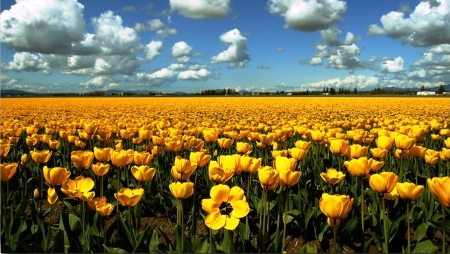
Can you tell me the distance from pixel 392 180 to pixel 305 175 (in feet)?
7.93

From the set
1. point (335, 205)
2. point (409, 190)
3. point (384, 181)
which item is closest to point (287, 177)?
point (335, 205)

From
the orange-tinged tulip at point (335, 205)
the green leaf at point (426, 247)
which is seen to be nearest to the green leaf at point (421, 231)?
the green leaf at point (426, 247)

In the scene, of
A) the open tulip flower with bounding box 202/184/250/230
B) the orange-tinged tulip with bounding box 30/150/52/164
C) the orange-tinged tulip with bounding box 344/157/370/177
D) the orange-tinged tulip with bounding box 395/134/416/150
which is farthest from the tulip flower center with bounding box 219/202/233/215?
Result: the orange-tinged tulip with bounding box 395/134/416/150

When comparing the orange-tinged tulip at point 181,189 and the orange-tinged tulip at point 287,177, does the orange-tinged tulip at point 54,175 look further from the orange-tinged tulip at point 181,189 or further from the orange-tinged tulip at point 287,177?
the orange-tinged tulip at point 287,177

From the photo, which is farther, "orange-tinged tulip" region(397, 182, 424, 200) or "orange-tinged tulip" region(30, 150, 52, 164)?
"orange-tinged tulip" region(30, 150, 52, 164)

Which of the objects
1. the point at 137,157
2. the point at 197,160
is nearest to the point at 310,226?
the point at 197,160

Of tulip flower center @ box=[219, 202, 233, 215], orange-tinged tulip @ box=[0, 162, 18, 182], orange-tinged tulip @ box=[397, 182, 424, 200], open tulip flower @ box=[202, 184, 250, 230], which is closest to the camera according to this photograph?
open tulip flower @ box=[202, 184, 250, 230]

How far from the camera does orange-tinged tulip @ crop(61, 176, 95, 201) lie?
9.26ft

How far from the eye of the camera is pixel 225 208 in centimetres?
245

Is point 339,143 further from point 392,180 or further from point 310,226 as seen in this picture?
point 392,180

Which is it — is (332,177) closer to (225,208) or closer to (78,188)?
(225,208)

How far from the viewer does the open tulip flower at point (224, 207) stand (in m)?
2.33

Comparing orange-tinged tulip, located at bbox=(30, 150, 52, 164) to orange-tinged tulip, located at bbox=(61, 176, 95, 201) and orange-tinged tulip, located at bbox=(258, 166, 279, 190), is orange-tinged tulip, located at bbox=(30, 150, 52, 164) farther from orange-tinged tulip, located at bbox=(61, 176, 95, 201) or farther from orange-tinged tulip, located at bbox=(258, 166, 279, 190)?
orange-tinged tulip, located at bbox=(258, 166, 279, 190)

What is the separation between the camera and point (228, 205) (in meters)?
2.47
